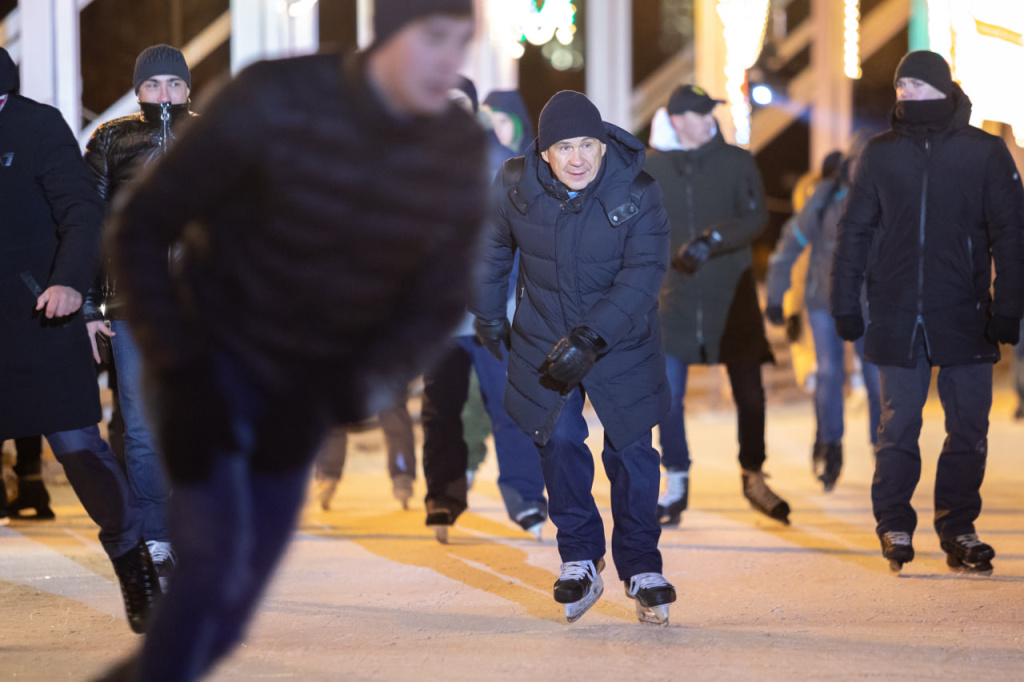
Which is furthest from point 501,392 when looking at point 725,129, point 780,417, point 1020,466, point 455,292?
point 725,129

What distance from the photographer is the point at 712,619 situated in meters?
3.81

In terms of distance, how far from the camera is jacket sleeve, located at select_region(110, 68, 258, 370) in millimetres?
2055

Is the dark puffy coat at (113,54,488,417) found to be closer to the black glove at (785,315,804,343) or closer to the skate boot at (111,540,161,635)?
the skate boot at (111,540,161,635)

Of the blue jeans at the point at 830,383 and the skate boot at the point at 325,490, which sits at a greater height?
the blue jeans at the point at 830,383

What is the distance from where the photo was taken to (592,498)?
151 inches

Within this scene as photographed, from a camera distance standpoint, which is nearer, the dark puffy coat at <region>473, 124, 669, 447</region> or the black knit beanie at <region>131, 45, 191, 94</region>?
the dark puffy coat at <region>473, 124, 669, 447</region>

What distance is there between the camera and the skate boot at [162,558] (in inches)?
161

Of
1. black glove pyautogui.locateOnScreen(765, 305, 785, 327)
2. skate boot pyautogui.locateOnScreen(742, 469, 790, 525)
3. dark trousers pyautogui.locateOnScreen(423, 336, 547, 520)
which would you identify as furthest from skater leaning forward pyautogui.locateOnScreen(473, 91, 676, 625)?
black glove pyautogui.locateOnScreen(765, 305, 785, 327)

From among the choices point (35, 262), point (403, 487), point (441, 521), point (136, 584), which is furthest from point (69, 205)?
point (403, 487)

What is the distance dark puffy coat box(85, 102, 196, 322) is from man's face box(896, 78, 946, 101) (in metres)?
2.57

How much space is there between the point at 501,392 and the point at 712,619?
1852 millimetres

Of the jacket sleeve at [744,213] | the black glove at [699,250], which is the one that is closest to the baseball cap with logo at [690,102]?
the jacket sleeve at [744,213]

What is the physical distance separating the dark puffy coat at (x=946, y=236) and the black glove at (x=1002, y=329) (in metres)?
0.02

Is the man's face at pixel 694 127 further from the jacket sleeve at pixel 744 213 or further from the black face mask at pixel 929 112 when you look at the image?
the black face mask at pixel 929 112
